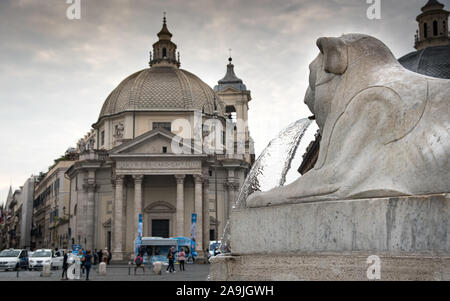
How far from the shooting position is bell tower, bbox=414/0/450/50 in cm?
4897

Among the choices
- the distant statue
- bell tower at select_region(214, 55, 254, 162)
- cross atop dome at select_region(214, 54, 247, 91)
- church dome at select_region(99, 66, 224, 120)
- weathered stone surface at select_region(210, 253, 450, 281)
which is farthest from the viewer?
cross atop dome at select_region(214, 54, 247, 91)

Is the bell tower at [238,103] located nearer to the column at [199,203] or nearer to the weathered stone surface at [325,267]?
the column at [199,203]

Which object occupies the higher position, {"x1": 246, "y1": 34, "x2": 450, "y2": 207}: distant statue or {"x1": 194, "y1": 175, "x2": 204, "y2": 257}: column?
{"x1": 194, "y1": 175, "x2": 204, "y2": 257}: column

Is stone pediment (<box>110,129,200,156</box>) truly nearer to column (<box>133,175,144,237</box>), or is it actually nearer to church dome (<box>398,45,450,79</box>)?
column (<box>133,175,144,237</box>)

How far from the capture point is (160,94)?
5819cm

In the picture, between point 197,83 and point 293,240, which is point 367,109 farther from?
point 197,83

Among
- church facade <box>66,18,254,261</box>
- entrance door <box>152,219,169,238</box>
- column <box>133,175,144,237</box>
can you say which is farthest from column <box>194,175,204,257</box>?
column <box>133,175,144,237</box>

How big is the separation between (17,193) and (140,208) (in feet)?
326

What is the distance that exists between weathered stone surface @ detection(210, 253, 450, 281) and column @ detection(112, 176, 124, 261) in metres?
44.6

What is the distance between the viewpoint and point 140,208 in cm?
5031

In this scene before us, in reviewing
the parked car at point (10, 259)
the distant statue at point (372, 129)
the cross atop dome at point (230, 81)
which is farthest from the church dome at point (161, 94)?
the distant statue at point (372, 129)

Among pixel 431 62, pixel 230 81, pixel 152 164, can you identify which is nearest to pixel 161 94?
pixel 152 164

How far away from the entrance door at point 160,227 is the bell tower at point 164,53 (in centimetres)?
1862

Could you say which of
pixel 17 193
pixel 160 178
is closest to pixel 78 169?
pixel 160 178
